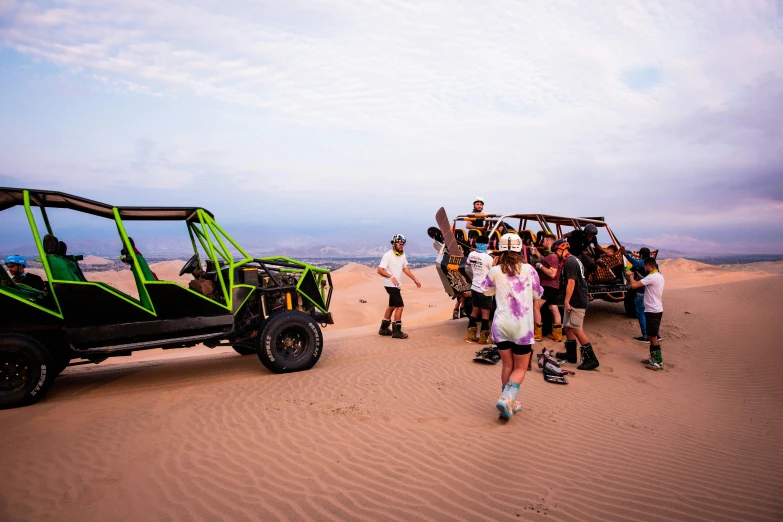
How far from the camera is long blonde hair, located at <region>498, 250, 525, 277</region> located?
461 cm

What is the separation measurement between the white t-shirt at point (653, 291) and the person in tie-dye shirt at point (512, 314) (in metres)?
3.57

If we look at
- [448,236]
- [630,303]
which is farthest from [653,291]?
[448,236]

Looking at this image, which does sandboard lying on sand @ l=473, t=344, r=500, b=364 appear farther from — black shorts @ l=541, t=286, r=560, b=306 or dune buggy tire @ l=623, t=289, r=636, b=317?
dune buggy tire @ l=623, t=289, r=636, b=317

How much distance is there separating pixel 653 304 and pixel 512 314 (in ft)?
13.3

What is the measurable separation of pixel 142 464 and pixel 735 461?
5.38 metres

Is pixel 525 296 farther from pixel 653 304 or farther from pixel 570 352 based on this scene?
pixel 653 304

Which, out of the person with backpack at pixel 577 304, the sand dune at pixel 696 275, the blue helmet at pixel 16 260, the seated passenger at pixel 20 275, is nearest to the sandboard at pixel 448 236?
the person with backpack at pixel 577 304

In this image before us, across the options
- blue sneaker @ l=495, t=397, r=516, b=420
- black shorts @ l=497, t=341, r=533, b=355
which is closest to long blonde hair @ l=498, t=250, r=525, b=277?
black shorts @ l=497, t=341, r=533, b=355

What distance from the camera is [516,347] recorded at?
4.62 meters

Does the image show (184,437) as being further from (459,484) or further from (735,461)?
(735,461)

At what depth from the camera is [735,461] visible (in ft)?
13.3

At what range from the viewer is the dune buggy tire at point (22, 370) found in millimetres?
4902

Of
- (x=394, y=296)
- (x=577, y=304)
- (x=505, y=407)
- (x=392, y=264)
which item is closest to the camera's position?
(x=505, y=407)

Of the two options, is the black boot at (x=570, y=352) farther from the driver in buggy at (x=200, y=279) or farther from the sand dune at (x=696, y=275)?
the sand dune at (x=696, y=275)
